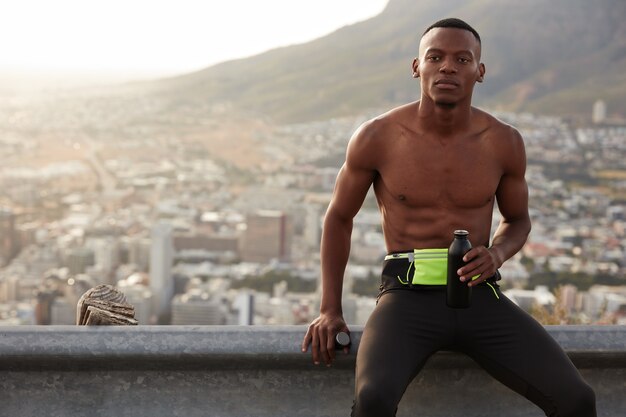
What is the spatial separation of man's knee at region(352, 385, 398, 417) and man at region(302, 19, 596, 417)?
165 millimetres

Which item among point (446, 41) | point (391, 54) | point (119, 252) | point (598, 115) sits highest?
point (391, 54)

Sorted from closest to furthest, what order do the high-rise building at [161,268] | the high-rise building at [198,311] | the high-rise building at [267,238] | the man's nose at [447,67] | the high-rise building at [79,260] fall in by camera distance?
the man's nose at [447,67] → the high-rise building at [198,311] → the high-rise building at [161,268] → the high-rise building at [79,260] → the high-rise building at [267,238]

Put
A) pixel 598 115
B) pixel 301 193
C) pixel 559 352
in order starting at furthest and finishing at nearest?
pixel 598 115 < pixel 301 193 < pixel 559 352

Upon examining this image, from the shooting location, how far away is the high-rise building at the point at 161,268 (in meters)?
25.9

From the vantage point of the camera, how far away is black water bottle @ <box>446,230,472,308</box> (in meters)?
2.56

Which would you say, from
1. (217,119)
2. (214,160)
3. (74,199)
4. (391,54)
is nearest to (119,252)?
(74,199)

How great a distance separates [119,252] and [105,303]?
31143 millimetres

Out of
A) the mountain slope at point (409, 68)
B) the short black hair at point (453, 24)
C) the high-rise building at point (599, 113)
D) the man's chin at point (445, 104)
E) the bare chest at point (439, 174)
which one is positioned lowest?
the bare chest at point (439, 174)

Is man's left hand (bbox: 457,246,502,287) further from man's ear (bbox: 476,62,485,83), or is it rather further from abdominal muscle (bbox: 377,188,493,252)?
man's ear (bbox: 476,62,485,83)

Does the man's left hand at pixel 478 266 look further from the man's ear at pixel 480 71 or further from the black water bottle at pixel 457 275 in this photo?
the man's ear at pixel 480 71

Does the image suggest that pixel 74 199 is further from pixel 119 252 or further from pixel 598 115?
pixel 598 115

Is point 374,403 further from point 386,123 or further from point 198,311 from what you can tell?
point 198,311

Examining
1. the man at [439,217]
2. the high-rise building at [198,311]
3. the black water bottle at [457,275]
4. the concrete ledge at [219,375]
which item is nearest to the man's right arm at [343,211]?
the man at [439,217]

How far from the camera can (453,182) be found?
9.33 ft
